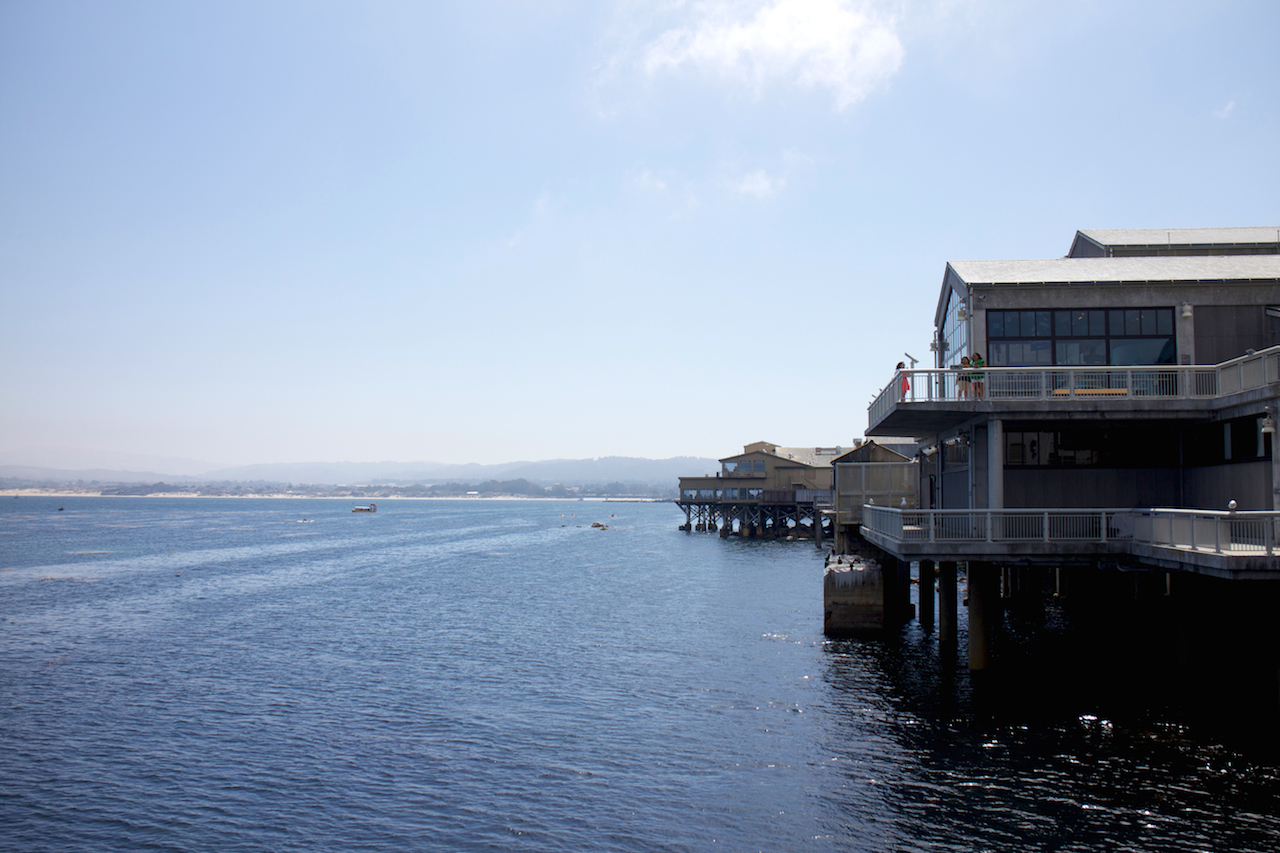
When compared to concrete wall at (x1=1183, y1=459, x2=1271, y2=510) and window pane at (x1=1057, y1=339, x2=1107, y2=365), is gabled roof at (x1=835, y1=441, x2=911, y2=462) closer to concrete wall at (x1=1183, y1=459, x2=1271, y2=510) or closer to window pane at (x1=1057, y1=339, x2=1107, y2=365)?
window pane at (x1=1057, y1=339, x2=1107, y2=365)

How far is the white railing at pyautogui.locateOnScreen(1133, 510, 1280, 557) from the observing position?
18203 mm

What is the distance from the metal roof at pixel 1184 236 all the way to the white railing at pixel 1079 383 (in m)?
12.0

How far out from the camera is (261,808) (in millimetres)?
17875

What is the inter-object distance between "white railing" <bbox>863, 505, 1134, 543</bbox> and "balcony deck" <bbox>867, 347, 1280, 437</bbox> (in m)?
3.07

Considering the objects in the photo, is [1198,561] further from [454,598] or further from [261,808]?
[454,598]

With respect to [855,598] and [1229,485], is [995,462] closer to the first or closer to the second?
[1229,485]

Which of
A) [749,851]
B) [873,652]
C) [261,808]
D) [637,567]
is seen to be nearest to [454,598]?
[637,567]

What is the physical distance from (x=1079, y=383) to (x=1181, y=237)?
1551 cm

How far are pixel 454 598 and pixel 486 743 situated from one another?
30134mm

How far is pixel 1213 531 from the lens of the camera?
19.0 metres

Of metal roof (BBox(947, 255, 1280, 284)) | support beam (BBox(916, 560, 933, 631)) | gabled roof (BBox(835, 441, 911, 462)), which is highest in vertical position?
metal roof (BBox(947, 255, 1280, 284))

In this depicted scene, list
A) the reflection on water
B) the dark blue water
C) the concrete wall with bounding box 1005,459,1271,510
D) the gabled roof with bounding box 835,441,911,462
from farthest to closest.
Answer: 1. the gabled roof with bounding box 835,441,911,462
2. the concrete wall with bounding box 1005,459,1271,510
3. the dark blue water
4. the reflection on water

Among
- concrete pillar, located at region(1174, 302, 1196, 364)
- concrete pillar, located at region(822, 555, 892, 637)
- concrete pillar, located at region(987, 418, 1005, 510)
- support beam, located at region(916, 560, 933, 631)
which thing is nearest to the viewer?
concrete pillar, located at region(987, 418, 1005, 510)

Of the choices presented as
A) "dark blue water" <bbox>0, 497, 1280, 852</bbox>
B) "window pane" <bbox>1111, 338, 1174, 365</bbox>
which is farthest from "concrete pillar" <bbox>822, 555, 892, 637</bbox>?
"window pane" <bbox>1111, 338, 1174, 365</bbox>
